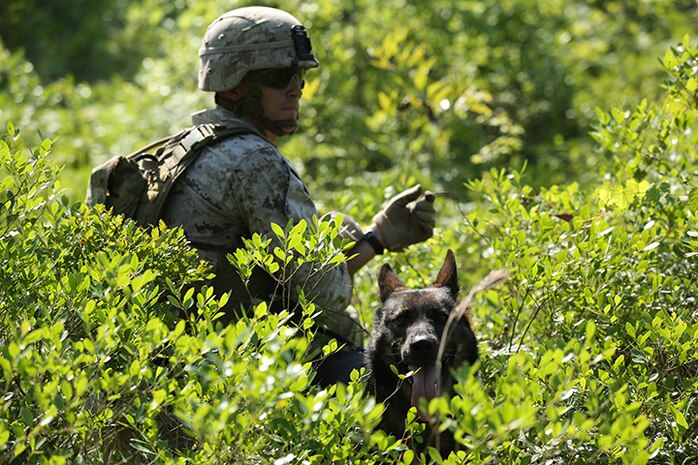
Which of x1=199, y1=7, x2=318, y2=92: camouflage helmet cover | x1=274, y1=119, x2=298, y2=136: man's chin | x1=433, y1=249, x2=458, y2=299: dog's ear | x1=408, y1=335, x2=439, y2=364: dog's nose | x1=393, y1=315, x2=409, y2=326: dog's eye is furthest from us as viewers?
x1=274, y1=119, x2=298, y2=136: man's chin

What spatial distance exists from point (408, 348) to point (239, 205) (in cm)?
111

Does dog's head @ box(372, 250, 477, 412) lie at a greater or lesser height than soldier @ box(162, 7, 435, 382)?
lesser

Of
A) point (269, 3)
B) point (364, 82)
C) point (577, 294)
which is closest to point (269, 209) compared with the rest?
point (577, 294)

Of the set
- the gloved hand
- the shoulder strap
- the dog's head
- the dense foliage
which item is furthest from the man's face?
the dog's head

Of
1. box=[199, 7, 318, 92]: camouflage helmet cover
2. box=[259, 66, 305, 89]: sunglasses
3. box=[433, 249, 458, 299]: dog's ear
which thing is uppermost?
box=[199, 7, 318, 92]: camouflage helmet cover

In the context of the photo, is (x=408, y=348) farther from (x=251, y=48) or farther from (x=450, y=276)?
(x=251, y=48)

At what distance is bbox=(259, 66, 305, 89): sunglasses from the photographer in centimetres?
530

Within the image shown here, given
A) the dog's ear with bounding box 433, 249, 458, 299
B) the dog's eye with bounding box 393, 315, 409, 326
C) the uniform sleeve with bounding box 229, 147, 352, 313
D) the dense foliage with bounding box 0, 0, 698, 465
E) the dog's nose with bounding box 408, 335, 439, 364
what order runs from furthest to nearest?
the dog's ear with bounding box 433, 249, 458, 299, the uniform sleeve with bounding box 229, 147, 352, 313, the dog's eye with bounding box 393, 315, 409, 326, the dog's nose with bounding box 408, 335, 439, 364, the dense foliage with bounding box 0, 0, 698, 465

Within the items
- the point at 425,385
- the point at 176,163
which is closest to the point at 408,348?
the point at 425,385

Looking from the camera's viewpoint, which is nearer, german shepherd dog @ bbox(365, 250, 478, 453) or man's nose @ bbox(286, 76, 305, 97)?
german shepherd dog @ bbox(365, 250, 478, 453)

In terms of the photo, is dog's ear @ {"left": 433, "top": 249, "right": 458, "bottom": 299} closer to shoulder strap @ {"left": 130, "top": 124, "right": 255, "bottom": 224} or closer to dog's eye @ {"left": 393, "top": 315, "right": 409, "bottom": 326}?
dog's eye @ {"left": 393, "top": 315, "right": 409, "bottom": 326}

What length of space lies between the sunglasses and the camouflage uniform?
0.39m

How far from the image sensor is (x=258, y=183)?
15.9ft

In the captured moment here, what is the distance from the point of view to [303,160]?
9.80 metres
